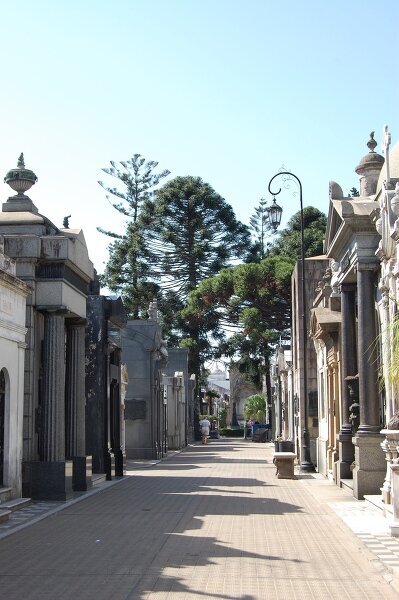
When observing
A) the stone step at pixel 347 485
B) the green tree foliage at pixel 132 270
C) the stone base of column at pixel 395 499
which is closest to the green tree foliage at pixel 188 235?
the green tree foliage at pixel 132 270

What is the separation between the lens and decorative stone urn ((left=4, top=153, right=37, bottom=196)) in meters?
17.2

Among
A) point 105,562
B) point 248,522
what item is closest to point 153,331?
point 248,522

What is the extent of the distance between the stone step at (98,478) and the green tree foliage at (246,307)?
70.6ft

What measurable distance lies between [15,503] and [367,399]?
259 inches

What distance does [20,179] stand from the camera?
17219 millimetres

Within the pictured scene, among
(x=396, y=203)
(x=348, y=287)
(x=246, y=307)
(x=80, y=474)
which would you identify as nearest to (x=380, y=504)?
(x=396, y=203)

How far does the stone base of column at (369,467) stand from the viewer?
49.3 ft

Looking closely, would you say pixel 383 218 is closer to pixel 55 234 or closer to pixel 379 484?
pixel 379 484

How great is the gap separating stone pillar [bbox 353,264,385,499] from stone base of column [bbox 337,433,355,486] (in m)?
1.92

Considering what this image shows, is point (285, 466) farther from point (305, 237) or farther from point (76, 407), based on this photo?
point (305, 237)

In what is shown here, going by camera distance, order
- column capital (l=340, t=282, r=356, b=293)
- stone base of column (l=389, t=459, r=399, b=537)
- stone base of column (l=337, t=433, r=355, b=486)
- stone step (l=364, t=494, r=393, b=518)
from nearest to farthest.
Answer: stone base of column (l=389, t=459, r=399, b=537) < stone step (l=364, t=494, r=393, b=518) < stone base of column (l=337, t=433, r=355, b=486) < column capital (l=340, t=282, r=356, b=293)

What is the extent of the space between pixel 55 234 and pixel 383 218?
6.67m

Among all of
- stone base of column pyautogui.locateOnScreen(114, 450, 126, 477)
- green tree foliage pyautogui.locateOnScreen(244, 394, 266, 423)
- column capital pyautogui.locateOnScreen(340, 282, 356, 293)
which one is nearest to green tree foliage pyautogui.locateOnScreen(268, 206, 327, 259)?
green tree foliage pyautogui.locateOnScreen(244, 394, 266, 423)

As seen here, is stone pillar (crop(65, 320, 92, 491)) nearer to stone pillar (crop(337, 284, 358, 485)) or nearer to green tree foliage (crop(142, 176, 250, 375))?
stone pillar (crop(337, 284, 358, 485))
